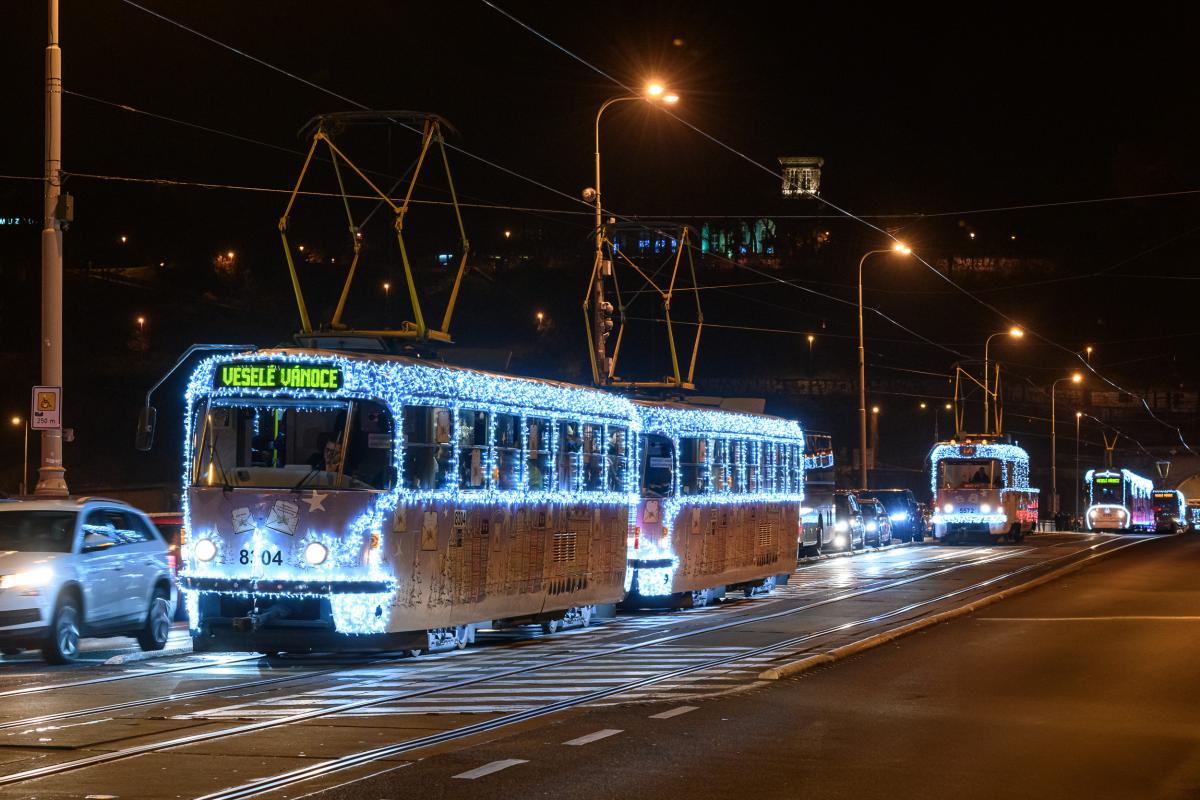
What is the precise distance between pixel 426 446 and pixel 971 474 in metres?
37.3

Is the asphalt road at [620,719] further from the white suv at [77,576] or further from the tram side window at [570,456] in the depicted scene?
the tram side window at [570,456]

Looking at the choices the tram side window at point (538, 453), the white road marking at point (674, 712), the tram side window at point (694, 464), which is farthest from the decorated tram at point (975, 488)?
the white road marking at point (674, 712)

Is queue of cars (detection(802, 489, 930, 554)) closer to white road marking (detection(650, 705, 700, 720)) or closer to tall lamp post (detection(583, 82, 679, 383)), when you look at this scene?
tall lamp post (detection(583, 82, 679, 383))

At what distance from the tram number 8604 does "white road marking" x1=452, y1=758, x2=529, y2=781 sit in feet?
18.6

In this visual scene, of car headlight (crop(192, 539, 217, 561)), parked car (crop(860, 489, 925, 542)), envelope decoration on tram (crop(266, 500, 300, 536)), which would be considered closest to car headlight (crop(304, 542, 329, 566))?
envelope decoration on tram (crop(266, 500, 300, 536))

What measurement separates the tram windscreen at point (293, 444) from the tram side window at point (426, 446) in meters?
0.28

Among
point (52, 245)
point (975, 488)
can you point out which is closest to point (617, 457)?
point (52, 245)

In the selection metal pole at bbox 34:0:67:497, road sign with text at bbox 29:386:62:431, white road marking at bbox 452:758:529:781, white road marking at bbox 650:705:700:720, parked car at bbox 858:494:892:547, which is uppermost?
metal pole at bbox 34:0:67:497

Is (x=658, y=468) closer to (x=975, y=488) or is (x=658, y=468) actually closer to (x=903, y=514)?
(x=975, y=488)

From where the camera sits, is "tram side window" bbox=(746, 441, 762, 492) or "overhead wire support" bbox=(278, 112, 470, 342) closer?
"overhead wire support" bbox=(278, 112, 470, 342)

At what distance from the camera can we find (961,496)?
50.3 m

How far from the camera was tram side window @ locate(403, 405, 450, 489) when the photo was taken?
49.9ft

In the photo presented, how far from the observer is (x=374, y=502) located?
14.7 m

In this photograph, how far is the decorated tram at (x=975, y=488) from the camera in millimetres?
50000
